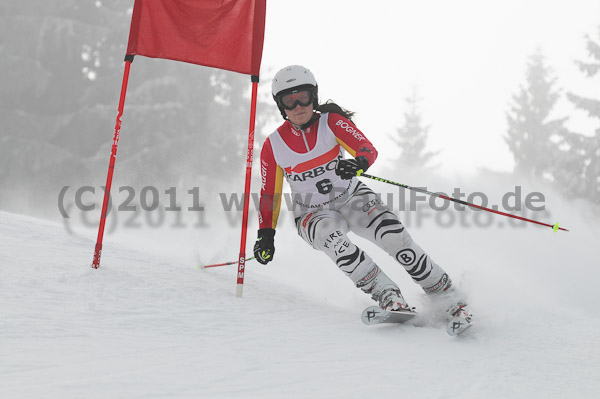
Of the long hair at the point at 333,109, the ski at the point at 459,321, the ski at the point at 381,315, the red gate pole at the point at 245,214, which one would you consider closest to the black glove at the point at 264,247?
the red gate pole at the point at 245,214

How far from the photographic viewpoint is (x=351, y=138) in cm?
374

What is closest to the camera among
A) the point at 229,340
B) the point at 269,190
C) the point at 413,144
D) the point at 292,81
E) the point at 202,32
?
the point at 229,340

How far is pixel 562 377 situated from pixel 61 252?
12.6ft

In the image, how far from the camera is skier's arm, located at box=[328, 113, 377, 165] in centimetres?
362

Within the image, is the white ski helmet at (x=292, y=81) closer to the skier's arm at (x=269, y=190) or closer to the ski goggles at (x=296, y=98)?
the ski goggles at (x=296, y=98)

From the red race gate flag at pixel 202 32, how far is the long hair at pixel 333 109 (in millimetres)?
805

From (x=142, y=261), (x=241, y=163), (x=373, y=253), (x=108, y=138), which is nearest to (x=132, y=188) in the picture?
(x=108, y=138)

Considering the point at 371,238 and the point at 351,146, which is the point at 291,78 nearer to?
the point at 351,146

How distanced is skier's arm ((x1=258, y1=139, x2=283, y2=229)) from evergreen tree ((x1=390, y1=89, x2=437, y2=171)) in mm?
27293

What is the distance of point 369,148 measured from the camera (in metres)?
3.66

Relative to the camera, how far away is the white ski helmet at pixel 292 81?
12.0ft

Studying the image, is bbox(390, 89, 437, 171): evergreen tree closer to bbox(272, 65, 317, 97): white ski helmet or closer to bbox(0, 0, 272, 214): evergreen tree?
bbox(0, 0, 272, 214): evergreen tree

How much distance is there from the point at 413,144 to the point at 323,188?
1121 inches

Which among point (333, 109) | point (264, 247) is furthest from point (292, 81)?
point (264, 247)
